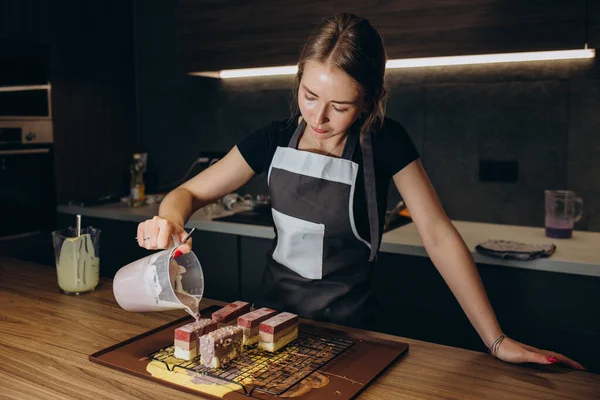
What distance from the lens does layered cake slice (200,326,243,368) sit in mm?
998

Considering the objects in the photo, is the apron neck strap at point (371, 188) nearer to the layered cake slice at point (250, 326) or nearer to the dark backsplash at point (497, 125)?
the layered cake slice at point (250, 326)

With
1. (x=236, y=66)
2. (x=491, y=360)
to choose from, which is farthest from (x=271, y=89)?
(x=491, y=360)

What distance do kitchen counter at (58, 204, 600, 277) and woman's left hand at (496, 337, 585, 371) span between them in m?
0.75

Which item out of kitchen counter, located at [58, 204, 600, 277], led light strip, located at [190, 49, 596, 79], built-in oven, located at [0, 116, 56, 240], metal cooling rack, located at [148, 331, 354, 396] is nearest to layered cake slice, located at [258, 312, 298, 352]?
metal cooling rack, located at [148, 331, 354, 396]

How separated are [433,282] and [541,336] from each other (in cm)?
37

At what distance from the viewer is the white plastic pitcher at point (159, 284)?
40.8 inches

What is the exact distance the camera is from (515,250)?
71.4 inches

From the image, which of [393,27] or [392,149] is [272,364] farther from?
[393,27]

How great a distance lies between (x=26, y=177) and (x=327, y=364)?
227 cm

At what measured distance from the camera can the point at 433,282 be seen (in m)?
1.98

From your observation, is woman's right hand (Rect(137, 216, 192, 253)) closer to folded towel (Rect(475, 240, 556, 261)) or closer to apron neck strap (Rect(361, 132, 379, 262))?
apron neck strap (Rect(361, 132, 379, 262))

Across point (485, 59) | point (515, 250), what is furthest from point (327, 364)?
point (485, 59)

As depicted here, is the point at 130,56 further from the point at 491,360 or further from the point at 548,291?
the point at 491,360

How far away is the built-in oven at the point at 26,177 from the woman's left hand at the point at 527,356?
2.37m
